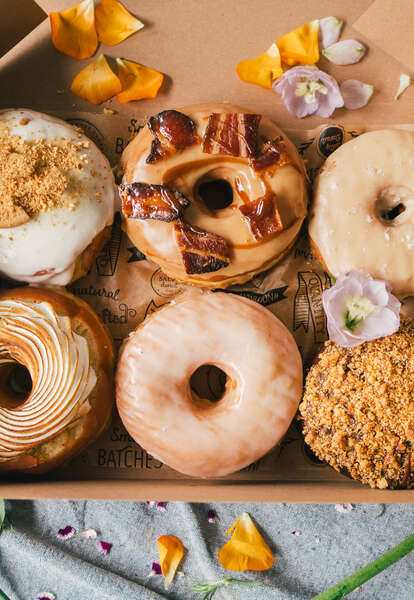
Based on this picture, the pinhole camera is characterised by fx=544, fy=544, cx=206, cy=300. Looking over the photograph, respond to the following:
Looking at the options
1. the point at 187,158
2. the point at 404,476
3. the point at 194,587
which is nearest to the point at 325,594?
the point at 194,587

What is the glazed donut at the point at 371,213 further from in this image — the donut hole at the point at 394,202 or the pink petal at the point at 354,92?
the pink petal at the point at 354,92

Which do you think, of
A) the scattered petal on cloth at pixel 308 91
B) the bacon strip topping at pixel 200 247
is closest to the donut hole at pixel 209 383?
the bacon strip topping at pixel 200 247

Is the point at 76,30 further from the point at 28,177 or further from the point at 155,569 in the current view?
the point at 155,569

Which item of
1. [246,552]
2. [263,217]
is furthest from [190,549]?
[263,217]

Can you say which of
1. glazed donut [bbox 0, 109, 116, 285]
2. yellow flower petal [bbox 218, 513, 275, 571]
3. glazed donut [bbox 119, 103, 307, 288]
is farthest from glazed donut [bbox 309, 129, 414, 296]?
yellow flower petal [bbox 218, 513, 275, 571]

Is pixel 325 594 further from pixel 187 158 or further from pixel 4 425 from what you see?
pixel 187 158
